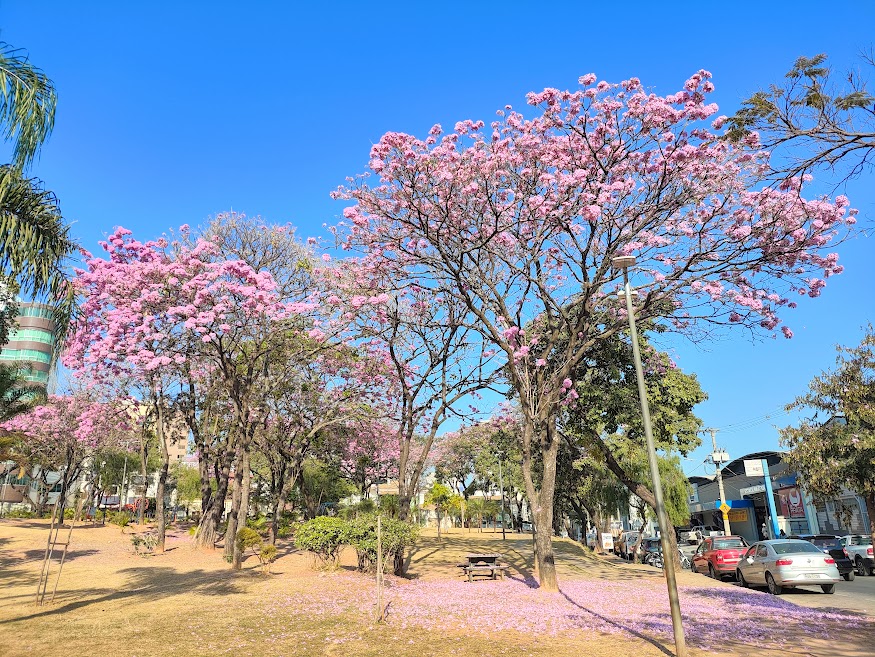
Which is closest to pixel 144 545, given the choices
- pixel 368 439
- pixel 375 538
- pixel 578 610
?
pixel 368 439

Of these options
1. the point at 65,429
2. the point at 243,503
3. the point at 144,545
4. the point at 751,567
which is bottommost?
the point at 751,567

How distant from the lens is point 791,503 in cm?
4453

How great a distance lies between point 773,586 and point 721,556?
16.6 feet

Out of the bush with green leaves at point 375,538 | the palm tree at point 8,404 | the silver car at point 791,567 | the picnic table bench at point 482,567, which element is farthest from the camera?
the palm tree at point 8,404

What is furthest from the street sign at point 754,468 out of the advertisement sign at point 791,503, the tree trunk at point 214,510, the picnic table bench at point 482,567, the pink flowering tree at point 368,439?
the tree trunk at point 214,510

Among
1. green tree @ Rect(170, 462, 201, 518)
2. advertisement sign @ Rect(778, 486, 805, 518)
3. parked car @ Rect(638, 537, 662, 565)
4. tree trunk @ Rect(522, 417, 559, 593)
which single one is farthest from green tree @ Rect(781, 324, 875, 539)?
green tree @ Rect(170, 462, 201, 518)

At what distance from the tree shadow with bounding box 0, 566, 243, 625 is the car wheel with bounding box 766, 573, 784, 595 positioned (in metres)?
14.3

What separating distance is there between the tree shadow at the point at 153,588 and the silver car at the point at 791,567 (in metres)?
14.3

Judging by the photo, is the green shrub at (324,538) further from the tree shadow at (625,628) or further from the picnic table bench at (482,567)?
the tree shadow at (625,628)

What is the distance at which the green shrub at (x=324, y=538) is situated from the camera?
53.9 feet

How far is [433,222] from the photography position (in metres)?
14.9

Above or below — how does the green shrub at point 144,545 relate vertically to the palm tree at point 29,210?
below

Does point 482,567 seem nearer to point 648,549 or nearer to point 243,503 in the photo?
point 243,503

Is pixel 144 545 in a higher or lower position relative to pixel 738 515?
lower
